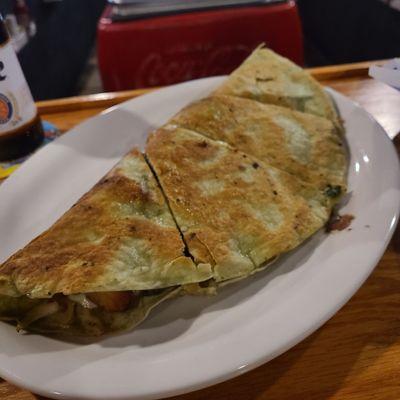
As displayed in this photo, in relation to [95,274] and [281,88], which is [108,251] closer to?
[95,274]

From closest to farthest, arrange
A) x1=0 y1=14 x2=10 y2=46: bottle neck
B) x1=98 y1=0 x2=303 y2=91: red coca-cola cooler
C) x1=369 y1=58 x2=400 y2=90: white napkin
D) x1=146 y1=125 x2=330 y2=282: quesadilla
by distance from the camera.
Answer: x1=146 y1=125 x2=330 y2=282: quesadilla < x1=369 y1=58 x2=400 y2=90: white napkin < x1=0 y1=14 x2=10 y2=46: bottle neck < x1=98 y1=0 x2=303 y2=91: red coca-cola cooler

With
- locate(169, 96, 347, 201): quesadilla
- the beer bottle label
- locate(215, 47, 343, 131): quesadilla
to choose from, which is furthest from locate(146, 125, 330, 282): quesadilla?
the beer bottle label

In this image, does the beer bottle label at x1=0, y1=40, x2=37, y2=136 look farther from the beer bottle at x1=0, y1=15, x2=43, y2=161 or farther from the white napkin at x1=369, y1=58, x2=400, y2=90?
the white napkin at x1=369, y1=58, x2=400, y2=90

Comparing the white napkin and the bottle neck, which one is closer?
the white napkin

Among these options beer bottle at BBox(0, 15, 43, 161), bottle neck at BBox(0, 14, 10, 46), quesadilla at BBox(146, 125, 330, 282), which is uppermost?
bottle neck at BBox(0, 14, 10, 46)

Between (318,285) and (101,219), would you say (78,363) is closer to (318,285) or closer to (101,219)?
(101,219)

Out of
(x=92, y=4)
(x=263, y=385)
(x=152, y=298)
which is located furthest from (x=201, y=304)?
(x=92, y=4)
